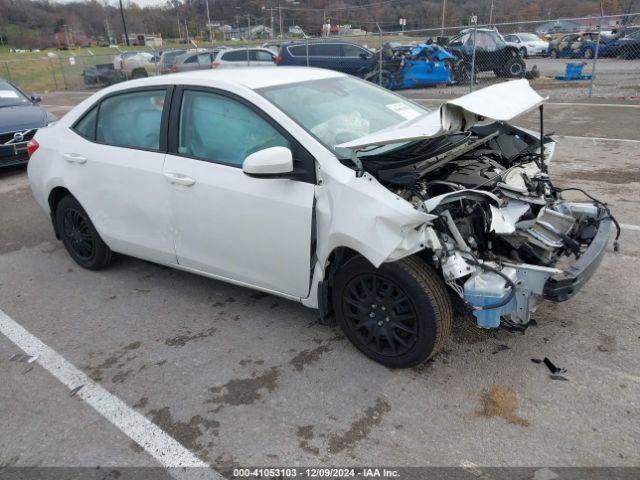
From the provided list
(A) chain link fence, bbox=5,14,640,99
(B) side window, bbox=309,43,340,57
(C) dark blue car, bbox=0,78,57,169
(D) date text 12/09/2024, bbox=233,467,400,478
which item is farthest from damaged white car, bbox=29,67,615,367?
(B) side window, bbox=309,43,340,57

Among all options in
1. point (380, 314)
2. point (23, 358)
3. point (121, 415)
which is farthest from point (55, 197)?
point (380, 314)

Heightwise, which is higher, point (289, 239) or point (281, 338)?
point (289, 239)

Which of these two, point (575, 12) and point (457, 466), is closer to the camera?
point (457, 466)

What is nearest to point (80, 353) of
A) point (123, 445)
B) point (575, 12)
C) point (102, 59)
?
point (123, 445)

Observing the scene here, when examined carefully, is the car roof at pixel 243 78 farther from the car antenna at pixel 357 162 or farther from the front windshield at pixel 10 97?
the front windshield at pixel 10 97

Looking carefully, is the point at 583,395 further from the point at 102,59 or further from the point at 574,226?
the point at 102,59

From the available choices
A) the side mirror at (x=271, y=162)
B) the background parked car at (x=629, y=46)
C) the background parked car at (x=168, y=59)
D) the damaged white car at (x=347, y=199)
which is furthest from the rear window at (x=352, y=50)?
the side mirror at (x=271, y=162)

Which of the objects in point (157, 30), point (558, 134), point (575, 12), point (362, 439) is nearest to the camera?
point (362, 439)

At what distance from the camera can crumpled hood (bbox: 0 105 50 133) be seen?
8.05m

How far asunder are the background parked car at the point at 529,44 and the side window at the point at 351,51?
11.7 meters

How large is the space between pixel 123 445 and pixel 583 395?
2383 mm

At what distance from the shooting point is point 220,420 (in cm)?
274

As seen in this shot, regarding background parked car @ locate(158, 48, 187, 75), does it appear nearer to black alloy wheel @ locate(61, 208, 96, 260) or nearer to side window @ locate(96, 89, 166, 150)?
black alloy wheel @ locate(61, 208, 96, 260)

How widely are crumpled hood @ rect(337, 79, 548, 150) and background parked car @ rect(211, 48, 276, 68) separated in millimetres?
16197
